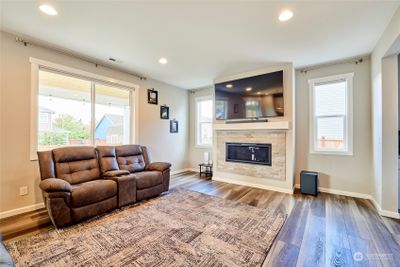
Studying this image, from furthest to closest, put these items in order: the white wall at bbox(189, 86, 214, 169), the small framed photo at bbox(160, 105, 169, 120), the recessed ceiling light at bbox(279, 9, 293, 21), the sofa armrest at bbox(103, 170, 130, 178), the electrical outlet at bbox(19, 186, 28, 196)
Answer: the white wall at bbox(189, 86, 214, 169) → the small framed photo at bbox(160, 105, 169, 120) → the sofa armrest at bbox(103, 170, 130, 178) → the electrical outlet at bbox(19, 186, 28, 196) → the recessed ceiling light at bbox(279, 9, 293, 21)

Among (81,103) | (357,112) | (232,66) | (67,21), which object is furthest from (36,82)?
(357,112)

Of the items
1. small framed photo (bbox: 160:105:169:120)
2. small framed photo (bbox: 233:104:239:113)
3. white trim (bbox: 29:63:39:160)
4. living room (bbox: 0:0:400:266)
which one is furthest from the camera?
small framed photo (bbox: 160:105:169:120)

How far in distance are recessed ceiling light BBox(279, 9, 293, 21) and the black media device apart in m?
2.82

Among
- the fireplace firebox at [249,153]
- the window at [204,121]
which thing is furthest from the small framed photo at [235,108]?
the window at [204,121]

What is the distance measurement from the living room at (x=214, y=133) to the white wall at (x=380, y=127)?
24 mm

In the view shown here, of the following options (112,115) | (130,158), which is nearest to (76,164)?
(130,158)

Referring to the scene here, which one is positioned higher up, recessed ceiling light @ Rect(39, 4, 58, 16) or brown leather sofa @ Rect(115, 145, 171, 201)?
recessed ceiling light @ Rect(39, 4, 58, 16)

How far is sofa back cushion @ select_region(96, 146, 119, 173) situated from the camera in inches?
127

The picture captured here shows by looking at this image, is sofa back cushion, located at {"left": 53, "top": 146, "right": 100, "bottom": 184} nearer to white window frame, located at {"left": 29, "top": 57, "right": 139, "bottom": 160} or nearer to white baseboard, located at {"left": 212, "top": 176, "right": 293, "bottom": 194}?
white window frame, located at {"left": 29, "top": 57, "right": 139, "bottom": 160}

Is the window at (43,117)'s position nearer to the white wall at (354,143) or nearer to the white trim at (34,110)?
the white trim at (34,110)

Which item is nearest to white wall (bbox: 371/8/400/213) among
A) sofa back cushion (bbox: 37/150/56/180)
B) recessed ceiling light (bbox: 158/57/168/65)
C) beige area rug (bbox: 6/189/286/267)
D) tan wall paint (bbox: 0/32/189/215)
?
beige area rug (bbox: 6/189/286/267)

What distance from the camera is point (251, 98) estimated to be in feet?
13.7

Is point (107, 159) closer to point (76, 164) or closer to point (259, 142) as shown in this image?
point (76, 164)

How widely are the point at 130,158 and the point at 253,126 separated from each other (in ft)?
8.91
